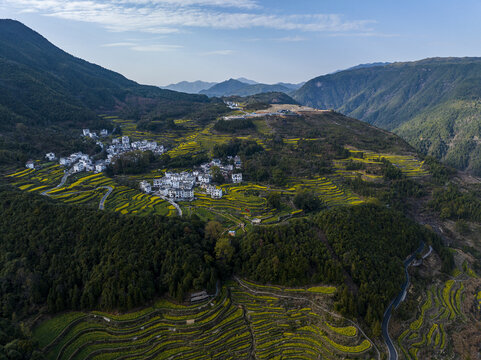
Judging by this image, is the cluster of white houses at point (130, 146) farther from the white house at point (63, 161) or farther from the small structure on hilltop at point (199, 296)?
the small structure on hilltop at point (199, 296)

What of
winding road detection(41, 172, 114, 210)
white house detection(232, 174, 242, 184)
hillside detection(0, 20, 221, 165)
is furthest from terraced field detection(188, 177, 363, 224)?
hillside detection(0, 20, 221, 165)

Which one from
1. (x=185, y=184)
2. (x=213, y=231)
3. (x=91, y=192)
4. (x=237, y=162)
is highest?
(x=237, y=162)

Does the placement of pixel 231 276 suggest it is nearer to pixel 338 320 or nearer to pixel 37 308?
pixel 338 320

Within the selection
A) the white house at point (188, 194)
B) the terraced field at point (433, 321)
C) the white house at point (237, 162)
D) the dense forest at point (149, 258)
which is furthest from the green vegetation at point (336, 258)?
the white house at point (237, 162)

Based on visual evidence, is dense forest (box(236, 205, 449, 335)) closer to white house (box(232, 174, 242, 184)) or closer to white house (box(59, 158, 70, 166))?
white house (box(232, 174, 242, 184))

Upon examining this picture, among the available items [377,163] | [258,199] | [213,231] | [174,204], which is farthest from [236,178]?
[377,163]

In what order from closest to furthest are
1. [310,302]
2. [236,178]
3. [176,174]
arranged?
[310,302] → [176,174] → [236,178]

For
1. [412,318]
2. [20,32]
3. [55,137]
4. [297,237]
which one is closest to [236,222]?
[297,237]

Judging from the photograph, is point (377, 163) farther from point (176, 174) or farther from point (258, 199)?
point (176, 174)
